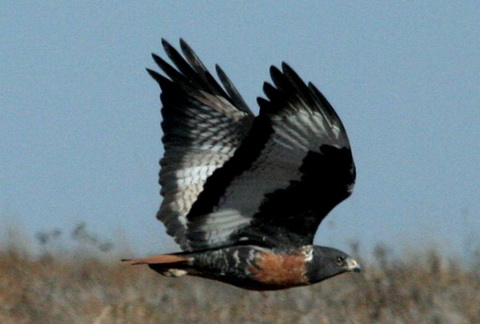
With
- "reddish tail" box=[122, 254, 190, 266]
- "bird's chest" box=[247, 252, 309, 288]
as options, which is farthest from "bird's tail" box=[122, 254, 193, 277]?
"bird's chest" box=[247, 252, 309, 288]

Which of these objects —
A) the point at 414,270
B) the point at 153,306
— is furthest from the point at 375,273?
the point at 153,306

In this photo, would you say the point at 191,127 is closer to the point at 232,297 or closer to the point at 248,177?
the point at 248,177

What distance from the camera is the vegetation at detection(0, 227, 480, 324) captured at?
425 inches

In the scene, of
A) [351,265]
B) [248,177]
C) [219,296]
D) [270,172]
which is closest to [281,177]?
[270,172]

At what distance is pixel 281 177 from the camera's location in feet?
31.5

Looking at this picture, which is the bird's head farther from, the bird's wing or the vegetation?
the vegetation

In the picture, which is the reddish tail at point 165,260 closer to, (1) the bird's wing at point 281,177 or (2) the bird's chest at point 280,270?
(1) the bird's wing at point 281,177

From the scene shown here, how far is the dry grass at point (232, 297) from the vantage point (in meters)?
10.8

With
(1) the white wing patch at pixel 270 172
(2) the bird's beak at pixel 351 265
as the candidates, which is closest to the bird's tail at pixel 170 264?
(1) the white wing patch at pixel 270 172

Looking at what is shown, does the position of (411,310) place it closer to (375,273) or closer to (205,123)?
(375,273)

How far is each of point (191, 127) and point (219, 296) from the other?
204cm

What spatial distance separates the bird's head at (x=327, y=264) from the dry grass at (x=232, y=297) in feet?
2.44

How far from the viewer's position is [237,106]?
10.2 meters

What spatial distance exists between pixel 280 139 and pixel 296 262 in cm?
→ 84
